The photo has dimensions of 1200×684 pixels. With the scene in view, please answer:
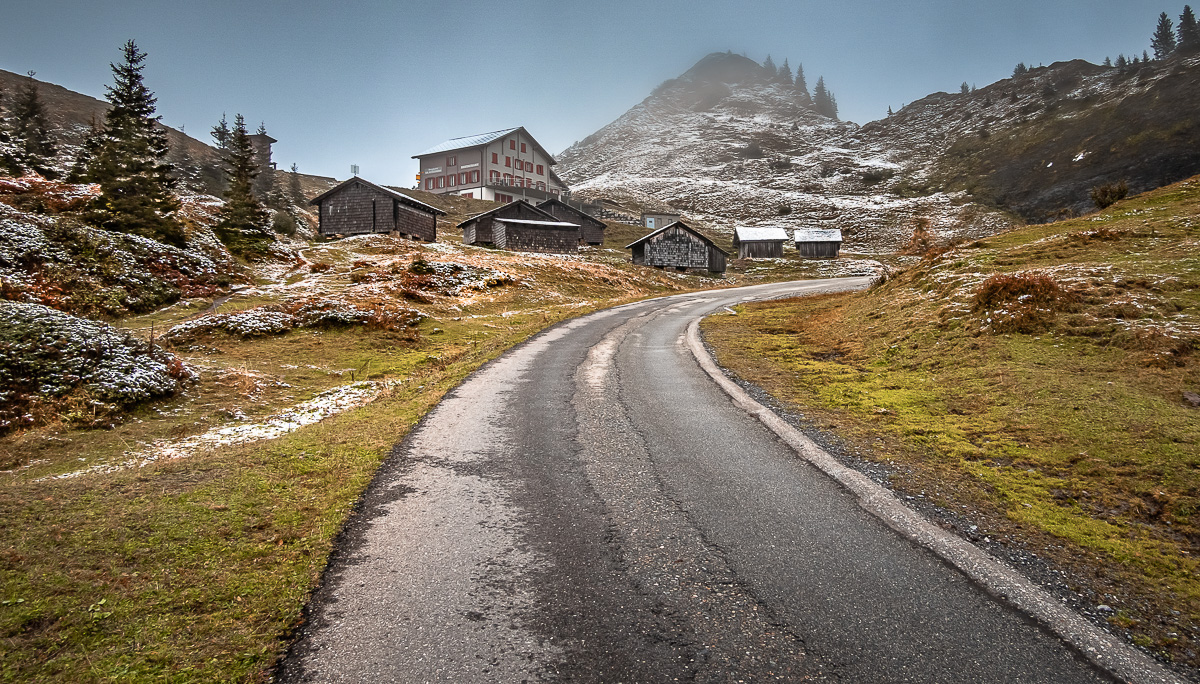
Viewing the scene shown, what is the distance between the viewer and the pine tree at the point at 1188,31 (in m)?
120

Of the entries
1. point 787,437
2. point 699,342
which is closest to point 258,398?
point 787,437

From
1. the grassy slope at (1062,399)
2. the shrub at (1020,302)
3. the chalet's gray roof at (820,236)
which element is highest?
the chalet's gray roof at (820,236)

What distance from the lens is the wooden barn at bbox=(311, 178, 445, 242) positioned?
155ft

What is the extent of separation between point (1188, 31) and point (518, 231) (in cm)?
17872

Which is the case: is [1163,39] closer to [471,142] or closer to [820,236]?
[820,236]

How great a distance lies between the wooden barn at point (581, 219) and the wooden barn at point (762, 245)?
66.7 ft

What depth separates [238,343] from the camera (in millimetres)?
15469

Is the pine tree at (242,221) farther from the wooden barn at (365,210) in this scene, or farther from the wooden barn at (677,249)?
the wooden barn at (677,249)

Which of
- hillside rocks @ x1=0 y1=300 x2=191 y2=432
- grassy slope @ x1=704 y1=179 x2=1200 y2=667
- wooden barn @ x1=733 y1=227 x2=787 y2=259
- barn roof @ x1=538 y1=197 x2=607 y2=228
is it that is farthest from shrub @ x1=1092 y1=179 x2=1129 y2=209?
barn roof @ x1=538 y1=197 x2=607 y2=228

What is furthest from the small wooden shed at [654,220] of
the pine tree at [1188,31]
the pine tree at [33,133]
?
the pine tree at [1188,31]

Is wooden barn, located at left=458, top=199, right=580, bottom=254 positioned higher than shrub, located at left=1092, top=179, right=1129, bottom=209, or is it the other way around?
wooden barn, located at left=458, top=199, right=580, bottom=254

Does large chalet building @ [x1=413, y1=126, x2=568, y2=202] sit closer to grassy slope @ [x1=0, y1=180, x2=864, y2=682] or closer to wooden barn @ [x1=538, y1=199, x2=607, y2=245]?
wooden barn @ [x1=538, y1=199, x2=607, y2=245]

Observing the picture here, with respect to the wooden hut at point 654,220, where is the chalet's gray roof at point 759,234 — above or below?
below

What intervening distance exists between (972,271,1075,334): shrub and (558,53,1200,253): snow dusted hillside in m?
61.2
